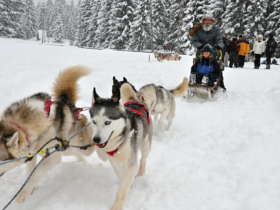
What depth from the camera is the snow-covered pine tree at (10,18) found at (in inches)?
1292

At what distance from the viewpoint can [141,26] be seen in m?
28.2

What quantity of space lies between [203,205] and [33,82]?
577 cm

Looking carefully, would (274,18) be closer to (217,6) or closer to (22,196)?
(217,6)

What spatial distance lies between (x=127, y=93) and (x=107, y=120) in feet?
3.73

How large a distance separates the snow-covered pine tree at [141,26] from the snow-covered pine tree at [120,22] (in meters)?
0.85

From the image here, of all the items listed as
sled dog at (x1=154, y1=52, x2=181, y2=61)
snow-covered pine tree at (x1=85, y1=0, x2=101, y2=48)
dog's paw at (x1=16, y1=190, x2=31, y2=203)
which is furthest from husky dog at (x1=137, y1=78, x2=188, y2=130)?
snow-covered pine tree at (x1=85, y1=0, x2=101, y2=48)

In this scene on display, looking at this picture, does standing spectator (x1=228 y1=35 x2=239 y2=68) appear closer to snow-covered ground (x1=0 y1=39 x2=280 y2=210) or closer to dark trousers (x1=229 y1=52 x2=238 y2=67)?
dark trousers (x1=229 y1=52 x2=238 y2=67)

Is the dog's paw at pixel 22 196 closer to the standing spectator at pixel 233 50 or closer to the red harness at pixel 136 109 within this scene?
the red harness at pixel 136 109

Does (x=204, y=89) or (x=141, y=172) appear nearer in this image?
(x=141, y=172)

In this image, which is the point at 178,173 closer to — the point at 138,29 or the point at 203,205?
the point at 203,205

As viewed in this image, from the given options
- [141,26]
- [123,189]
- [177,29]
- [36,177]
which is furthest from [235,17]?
[36,177]

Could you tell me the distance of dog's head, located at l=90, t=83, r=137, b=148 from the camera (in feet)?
7.38

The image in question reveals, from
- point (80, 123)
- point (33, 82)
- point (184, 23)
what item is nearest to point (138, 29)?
point (184, 23)

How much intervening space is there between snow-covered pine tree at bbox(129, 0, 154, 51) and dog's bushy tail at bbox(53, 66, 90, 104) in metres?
26.4
